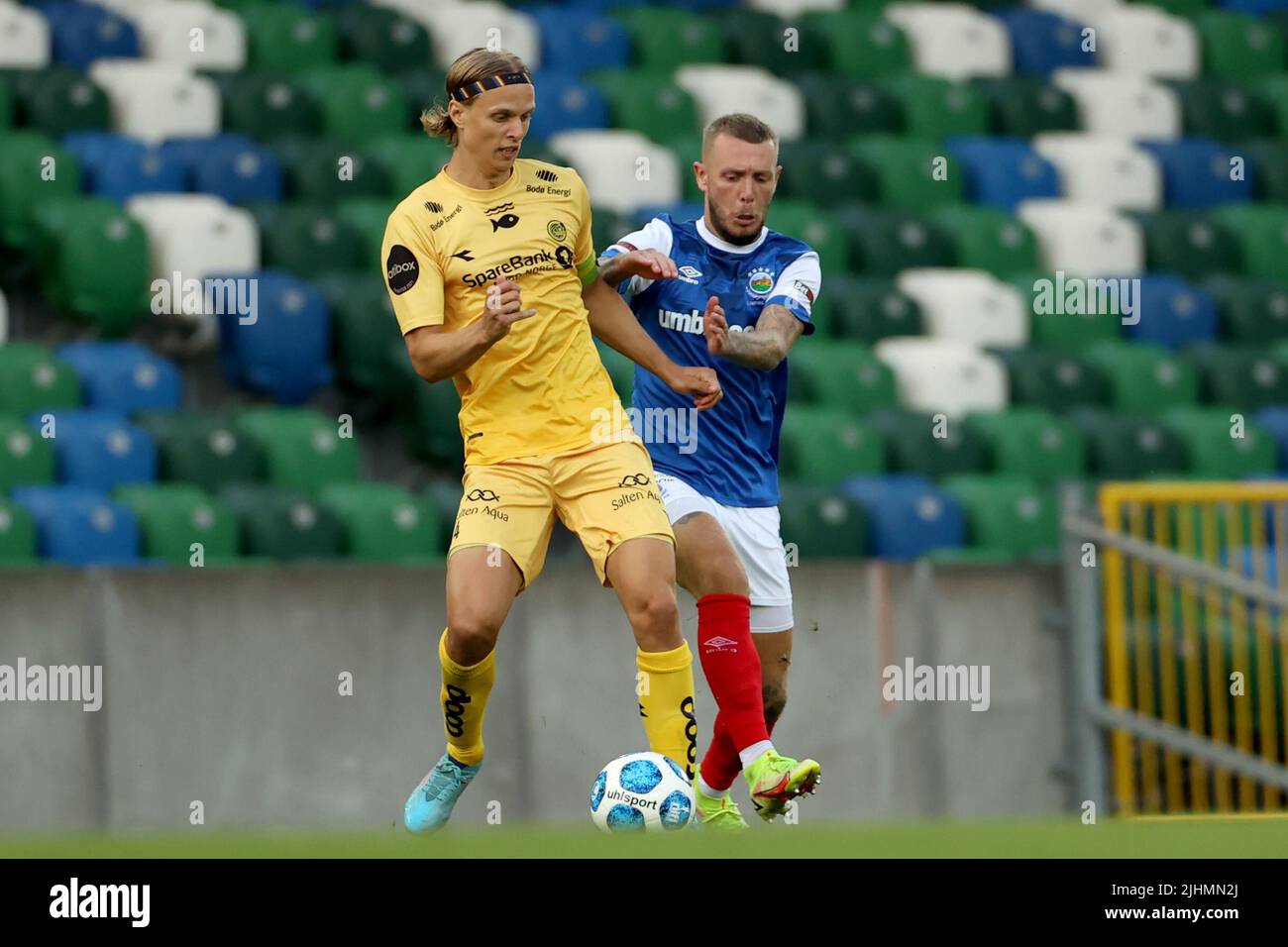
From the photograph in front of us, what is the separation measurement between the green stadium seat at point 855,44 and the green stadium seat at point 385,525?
18.2ft

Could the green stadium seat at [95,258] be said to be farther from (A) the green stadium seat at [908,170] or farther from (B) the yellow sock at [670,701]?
(B) the yellow sock at [670,701]

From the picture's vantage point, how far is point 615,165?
1235 centimetres

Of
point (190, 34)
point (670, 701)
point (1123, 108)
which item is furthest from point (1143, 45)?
point (670, 701)

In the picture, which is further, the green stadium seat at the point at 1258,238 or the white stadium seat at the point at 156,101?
the green stadium seat at the point at 1258,238

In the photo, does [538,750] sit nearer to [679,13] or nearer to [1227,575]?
[1227,575]

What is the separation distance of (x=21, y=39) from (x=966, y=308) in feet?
17.3

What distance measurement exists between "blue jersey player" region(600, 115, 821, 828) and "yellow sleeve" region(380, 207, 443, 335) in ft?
1.84

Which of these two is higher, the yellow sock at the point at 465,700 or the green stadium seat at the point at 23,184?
the green stadium seat at the point at 23,184

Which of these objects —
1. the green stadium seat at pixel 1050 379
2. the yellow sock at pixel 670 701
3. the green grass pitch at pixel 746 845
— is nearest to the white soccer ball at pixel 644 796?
the yellow sock at pixel 670 701

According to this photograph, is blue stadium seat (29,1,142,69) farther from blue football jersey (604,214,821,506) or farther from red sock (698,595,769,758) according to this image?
red sock (698,595,769,758)

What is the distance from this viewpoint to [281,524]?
10.1 meters

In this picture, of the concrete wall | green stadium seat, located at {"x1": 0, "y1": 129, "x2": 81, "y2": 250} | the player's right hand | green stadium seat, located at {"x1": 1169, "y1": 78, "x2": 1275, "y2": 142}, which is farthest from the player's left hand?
green stadium seat, located at {"x1": 1169, "y1": 78, "x2": 1275, "y2": 142}

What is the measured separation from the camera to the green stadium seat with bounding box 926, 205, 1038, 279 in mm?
13352
